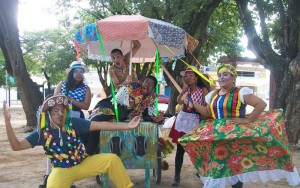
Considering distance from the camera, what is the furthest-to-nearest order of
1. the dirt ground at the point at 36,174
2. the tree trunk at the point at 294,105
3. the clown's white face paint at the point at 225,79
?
the tree trunk at the point at 294,105, the dirt ground at the point at 36,174, the clown's white face paint at the point at 225,79

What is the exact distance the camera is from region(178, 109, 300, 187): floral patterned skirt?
13.1 ft

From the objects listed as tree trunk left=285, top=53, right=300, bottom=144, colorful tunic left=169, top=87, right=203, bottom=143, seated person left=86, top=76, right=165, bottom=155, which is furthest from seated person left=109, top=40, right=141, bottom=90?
tree trunk left=285, top=53, right=300, bottom=144

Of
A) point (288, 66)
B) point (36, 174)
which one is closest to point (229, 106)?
point (36, 174)

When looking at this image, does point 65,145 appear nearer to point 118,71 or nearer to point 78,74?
point 78,74

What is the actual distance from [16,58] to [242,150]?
10.9 m

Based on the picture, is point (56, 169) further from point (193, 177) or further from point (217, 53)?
point (217, 53)

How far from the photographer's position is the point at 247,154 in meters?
4.06

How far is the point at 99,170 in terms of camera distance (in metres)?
4.19

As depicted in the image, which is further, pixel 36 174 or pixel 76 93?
pixel 36 174

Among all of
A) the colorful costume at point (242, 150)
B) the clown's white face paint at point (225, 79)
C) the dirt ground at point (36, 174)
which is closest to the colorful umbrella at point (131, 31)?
the clown's white face paint at point (225, 79)

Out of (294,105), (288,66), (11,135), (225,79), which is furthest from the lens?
(288,66)

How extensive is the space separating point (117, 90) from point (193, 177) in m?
2.10

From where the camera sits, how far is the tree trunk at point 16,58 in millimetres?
13080

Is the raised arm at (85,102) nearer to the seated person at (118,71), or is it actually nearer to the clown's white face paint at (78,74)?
the clown's white face paint at (78,74)
